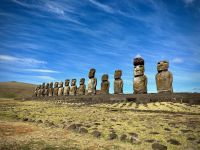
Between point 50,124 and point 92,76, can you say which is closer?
point 50,124

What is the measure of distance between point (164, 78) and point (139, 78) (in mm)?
1928

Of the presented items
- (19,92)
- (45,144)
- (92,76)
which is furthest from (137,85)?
(19,92)

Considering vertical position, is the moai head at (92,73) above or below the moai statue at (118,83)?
above

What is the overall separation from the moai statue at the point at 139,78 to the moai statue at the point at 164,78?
46.7 inches

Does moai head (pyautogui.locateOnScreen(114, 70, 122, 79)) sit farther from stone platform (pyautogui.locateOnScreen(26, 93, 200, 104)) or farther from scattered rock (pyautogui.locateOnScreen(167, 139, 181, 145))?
scattered rock (pyautogui.locateOnScreen(167, 139, 181, 145))

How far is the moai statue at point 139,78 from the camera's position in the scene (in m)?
14.3

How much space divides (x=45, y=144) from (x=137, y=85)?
10.7 metres

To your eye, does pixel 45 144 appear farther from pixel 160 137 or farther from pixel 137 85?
pixel 137 85

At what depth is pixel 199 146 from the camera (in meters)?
4.22

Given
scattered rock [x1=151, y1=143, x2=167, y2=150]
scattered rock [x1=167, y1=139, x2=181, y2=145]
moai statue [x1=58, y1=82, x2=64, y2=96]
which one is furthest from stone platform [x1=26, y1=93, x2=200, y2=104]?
moai statue [x1=58, y1=82, x2=64, y2=96]

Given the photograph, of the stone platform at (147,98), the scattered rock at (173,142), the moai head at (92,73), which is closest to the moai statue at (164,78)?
the stone platform at (147,98)

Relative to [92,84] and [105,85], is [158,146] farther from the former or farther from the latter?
[92,84]

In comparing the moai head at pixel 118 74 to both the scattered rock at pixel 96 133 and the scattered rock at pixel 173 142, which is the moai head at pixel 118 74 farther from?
the scattered rock at pixel 173 142

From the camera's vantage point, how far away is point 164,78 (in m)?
13.1
